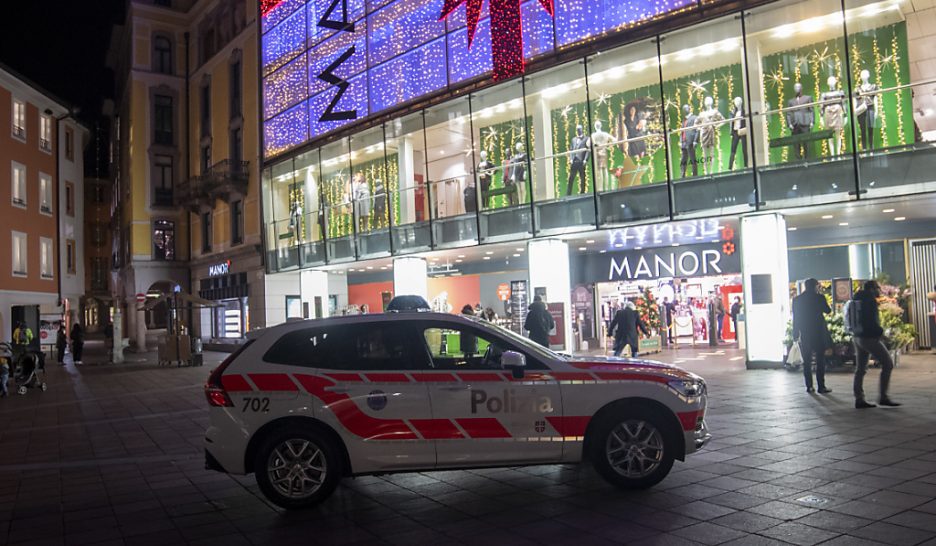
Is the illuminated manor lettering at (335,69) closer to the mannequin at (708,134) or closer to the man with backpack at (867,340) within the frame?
the mannequin at (708,134)

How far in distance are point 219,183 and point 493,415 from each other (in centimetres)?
3094

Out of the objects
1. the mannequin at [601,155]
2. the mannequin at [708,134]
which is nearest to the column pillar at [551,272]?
the mannequin at [601,155]

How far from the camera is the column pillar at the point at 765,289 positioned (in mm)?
15766

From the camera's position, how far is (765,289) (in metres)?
15.8

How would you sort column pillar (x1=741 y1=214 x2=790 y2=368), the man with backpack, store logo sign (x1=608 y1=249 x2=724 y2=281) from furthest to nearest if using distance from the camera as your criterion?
store logo sign (x1=608 y1=249 x2=724 y2=281) → column pillar (x1=741 y1=214 x2=790 y2=368) → the man with backpack

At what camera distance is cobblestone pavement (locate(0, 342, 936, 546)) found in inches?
207

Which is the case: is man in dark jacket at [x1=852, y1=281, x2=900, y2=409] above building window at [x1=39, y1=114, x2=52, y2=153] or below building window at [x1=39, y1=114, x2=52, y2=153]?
below

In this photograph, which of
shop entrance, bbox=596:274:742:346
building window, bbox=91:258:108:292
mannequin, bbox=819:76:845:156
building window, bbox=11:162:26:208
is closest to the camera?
mannequin, bbox=819:76:845:156

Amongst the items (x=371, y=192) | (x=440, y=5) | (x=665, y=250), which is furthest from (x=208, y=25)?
(x=665, y=250)

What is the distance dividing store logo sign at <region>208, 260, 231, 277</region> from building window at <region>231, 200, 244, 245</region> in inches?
46.1

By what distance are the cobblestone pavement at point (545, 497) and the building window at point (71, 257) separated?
31.5 m

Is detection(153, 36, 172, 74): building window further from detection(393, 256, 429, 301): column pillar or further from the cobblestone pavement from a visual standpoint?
the cobblestone pavement

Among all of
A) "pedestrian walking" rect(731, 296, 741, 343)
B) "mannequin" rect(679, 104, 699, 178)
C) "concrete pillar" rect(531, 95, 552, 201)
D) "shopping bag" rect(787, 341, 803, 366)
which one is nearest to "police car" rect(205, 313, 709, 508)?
"shopping bag" rect(787, 341, 803, 366)

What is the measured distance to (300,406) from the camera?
6.25m
